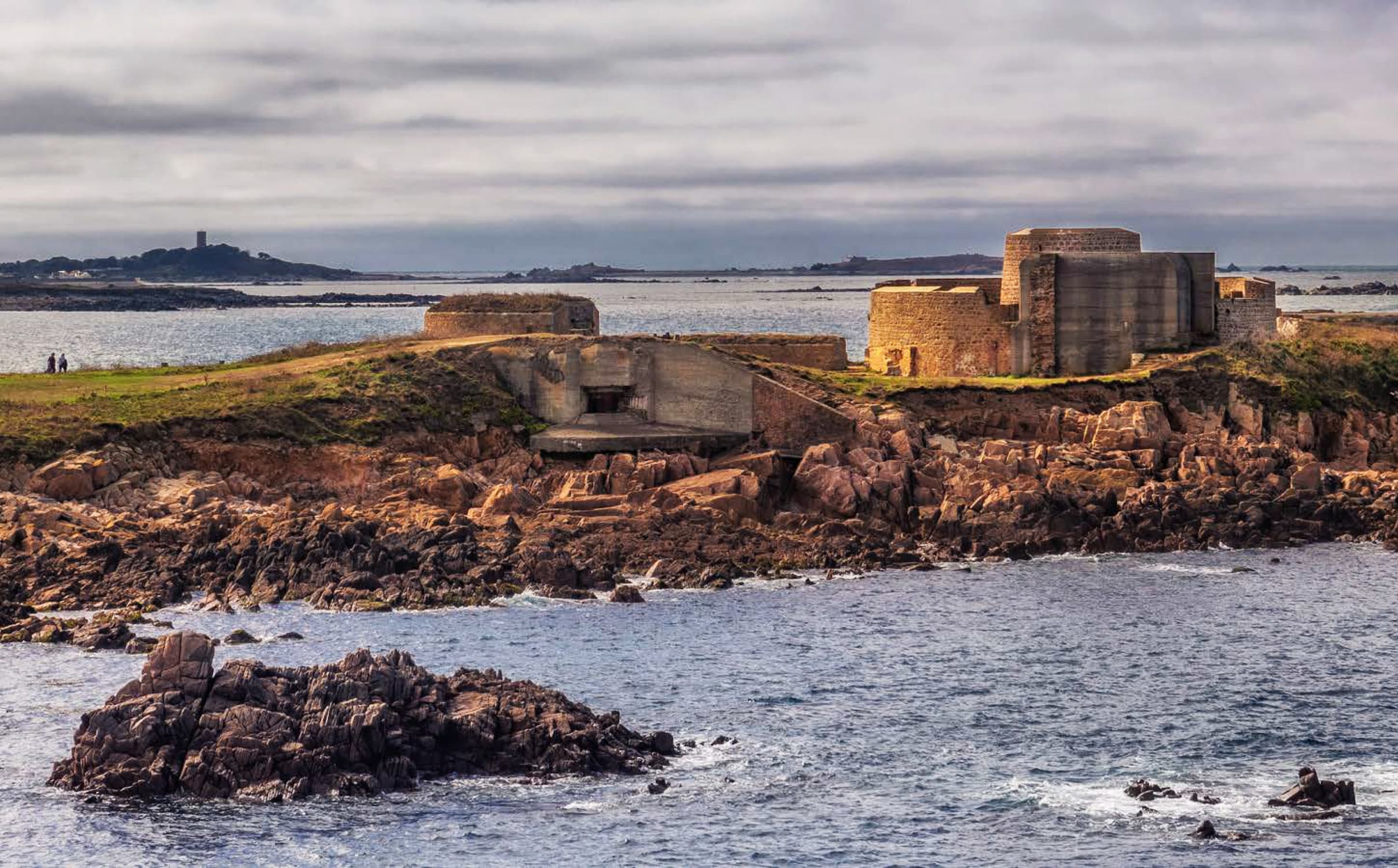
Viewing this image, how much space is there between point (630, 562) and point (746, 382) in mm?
12942

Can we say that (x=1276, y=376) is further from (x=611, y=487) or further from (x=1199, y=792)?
(x=1199, y=792)

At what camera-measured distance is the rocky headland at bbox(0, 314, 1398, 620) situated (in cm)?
4609

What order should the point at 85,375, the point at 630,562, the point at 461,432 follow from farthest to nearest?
the point at 85,375 → the point at 461,432 → the point at 630,562

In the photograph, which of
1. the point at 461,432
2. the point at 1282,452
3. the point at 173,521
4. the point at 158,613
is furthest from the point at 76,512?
the point at 1282,452

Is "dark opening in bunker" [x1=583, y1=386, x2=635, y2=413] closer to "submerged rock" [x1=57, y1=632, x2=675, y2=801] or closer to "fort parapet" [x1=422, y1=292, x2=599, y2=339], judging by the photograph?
"fort parapet" [x1=422, y1=292, x2=599, y2=339]

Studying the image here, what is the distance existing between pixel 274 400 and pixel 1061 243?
26.7m

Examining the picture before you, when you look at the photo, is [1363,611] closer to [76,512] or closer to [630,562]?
[630,562]

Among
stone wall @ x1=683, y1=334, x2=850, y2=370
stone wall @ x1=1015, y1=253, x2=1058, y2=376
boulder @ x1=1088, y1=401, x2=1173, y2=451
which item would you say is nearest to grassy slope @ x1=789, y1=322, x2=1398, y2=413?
stone wall @ x1=683, y1=334, x2=850, y2=370

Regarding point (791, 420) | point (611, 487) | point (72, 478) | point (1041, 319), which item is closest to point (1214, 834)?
point (611, 487)

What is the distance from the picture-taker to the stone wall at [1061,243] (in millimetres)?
67562

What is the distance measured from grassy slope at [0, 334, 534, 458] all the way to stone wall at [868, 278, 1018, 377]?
48.0 ft

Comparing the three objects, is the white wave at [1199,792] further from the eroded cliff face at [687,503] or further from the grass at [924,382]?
the grass at [924,382]

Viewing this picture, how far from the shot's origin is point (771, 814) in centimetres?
3047

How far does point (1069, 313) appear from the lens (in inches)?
2611
